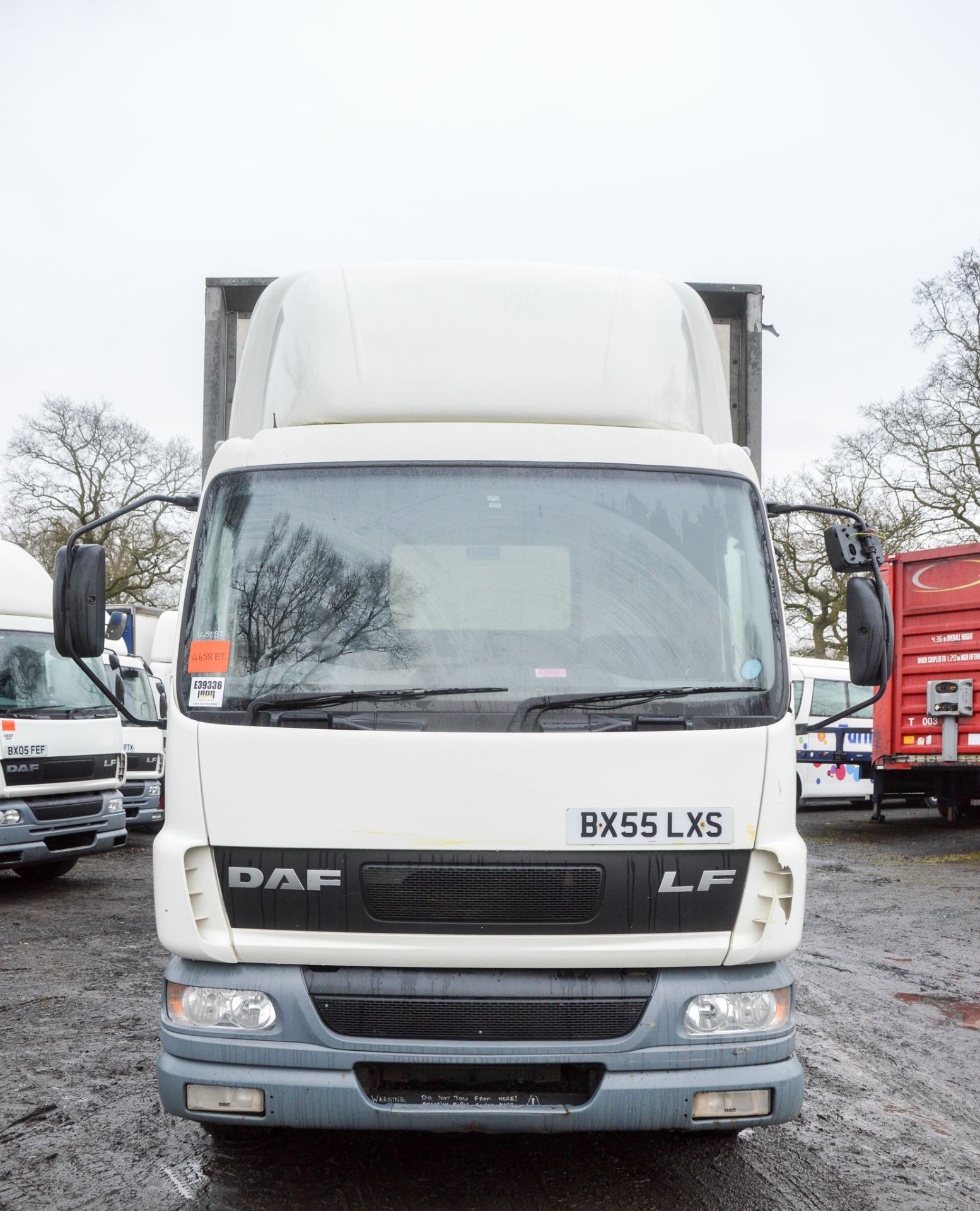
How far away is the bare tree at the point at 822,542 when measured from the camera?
29047mm

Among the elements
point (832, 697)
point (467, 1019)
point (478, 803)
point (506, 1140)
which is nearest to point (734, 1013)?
point (467, 1019)

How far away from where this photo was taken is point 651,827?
3.55 metres

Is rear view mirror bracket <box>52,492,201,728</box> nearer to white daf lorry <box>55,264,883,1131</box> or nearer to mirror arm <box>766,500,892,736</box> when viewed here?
white daf lorry <box>55,264,883,1131</box>

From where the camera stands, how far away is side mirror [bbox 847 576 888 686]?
4082 millimetres

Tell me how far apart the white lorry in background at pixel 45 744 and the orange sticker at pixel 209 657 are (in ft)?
21.1

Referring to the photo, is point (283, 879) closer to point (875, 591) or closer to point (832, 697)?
point (875, 591)

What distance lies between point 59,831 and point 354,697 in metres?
7.26

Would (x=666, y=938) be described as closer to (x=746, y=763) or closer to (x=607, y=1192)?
(x=746, y=763)

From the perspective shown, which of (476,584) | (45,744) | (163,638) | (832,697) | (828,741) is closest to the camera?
(476,584)

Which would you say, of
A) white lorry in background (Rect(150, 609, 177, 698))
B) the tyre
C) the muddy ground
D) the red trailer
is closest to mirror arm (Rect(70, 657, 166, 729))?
the muddy ground

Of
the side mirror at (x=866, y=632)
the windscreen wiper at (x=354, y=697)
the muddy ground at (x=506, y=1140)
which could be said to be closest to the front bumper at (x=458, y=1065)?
the muddy ground at (x=506, y=1140)

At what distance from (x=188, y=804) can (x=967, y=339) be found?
92.4 feet

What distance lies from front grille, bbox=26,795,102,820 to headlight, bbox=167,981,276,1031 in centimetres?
668

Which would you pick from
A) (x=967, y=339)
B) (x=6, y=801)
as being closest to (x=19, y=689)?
(x=6, y=801)
